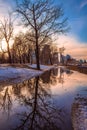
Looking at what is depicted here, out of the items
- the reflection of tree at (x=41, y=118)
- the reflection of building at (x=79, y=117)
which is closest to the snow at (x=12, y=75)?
the reflection of tree at (x=41, y=118)

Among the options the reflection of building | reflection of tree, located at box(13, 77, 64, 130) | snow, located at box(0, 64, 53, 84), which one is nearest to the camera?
the reflection of building

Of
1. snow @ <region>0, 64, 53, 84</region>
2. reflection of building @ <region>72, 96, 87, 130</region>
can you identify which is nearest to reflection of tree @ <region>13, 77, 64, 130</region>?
reflection of building @ <region>72, 96, 87, 130</region>

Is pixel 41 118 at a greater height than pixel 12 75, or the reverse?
pixel 12 75

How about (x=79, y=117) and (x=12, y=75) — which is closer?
(x=79, y=117)

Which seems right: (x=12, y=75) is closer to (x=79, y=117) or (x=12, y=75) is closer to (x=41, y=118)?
(x=41, y=118)

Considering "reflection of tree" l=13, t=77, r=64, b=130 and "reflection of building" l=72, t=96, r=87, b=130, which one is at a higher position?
"reflection of building" l=72, t=96, r=87, b=130

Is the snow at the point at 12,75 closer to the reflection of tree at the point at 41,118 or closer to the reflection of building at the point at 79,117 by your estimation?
the reflection of tree at the point at 41,118

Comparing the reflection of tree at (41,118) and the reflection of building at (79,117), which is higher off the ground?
the reflection of building at (79,117)

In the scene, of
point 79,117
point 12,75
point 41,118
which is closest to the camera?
point 79,117

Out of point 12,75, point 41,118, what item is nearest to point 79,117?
point 41,118

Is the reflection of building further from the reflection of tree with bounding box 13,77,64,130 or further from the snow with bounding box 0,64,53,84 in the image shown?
the snow with bounding box 0,64,53,84

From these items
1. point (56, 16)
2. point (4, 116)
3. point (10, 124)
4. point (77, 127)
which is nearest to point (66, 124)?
point (77, 127)

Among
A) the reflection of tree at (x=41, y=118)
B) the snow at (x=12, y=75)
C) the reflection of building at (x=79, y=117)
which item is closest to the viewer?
the reflection of building at (x=79, y=117)

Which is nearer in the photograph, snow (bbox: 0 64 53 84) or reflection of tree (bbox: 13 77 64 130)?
reflection of tree (bbox: 13 77 64 130)
